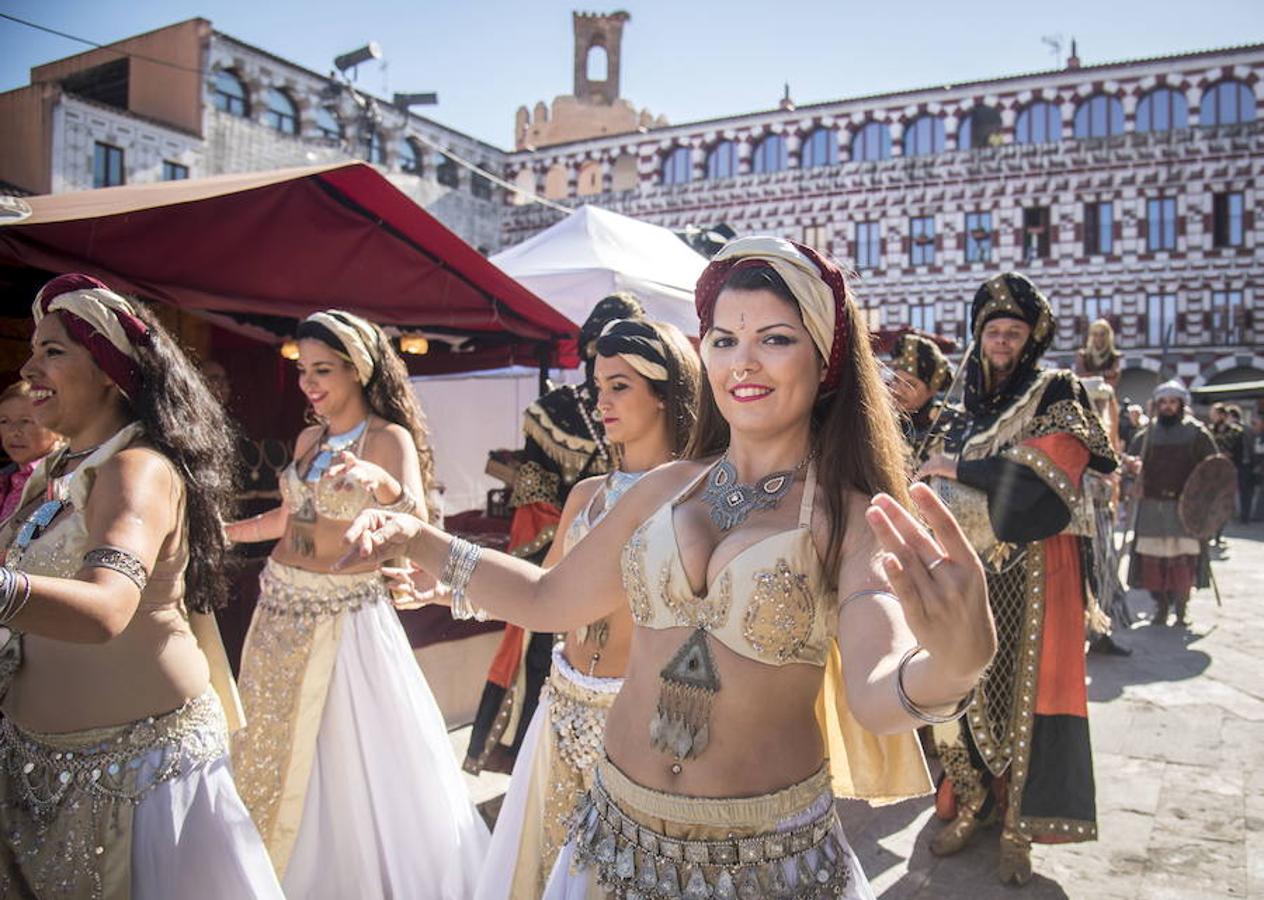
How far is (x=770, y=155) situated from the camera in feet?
113

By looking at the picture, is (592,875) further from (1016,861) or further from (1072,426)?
(1072,426)

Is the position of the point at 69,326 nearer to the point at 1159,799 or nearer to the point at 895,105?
the point at 1159,799

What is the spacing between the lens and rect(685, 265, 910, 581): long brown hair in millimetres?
1837

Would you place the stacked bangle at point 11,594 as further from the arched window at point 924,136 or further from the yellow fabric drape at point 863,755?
→ the arched window at point 924,136

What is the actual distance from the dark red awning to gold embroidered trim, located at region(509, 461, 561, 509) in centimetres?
165

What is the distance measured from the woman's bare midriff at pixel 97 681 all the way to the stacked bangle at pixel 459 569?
87cm

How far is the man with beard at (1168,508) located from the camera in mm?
9367

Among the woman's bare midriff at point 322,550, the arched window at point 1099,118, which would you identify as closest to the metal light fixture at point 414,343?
the woman's bare midriff at point 322,550

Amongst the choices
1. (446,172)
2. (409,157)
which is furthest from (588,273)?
(446,172)

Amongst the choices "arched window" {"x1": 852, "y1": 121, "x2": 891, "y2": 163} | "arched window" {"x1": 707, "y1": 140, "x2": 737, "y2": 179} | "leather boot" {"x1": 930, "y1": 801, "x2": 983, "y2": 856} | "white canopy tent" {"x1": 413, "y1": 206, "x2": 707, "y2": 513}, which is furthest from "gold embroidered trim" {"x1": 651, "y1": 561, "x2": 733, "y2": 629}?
"arched window" {"x1": 707, "y1": 140, "x2": 737, "y2": 179}

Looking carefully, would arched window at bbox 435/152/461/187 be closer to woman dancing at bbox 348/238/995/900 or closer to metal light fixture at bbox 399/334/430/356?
metal light fixture at bbox 399/334/430/356

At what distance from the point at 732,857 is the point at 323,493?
2.65 m

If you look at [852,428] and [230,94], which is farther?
[230,94]

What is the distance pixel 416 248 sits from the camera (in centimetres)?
583
